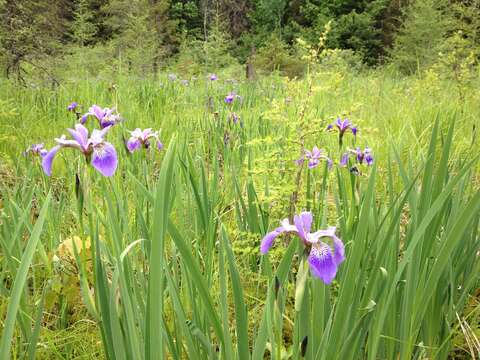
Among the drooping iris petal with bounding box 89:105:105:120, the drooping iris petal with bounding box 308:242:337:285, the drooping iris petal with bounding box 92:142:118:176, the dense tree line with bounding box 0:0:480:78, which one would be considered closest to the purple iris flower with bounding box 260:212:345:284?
the drooping iris petal with bounding box 308:242:337:285

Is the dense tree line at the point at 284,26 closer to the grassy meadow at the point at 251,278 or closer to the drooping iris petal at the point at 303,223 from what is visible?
the grassy meadow at the point at 251,278

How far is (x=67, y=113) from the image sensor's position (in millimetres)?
3891

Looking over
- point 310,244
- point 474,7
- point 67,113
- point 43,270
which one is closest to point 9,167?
point 67,113

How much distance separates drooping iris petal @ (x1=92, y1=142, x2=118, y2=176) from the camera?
0.85 meters

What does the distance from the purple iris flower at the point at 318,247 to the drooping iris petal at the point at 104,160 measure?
0.37m

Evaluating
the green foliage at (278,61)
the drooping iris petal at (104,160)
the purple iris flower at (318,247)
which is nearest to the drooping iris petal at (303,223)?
the purple iris flower at (318,247)

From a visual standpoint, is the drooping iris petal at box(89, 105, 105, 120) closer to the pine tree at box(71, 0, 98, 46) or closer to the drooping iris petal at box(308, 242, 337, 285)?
the drooping iris petal at box(308, 242, 337, 285)

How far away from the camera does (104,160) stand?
0.87 meters

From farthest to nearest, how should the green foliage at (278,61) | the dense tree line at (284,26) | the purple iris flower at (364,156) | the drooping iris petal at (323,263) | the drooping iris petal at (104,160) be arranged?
the green foliage at (278,61) → the dense tree line at (284,26) → the purple iris flower at (364,156) → the drooping iris petal at (104,160) → the drooping iris petal at (323,263)

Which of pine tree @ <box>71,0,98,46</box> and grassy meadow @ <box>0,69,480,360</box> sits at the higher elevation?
pine tree @ <box>71,0,98,46</box>

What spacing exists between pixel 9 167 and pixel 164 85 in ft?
9.46

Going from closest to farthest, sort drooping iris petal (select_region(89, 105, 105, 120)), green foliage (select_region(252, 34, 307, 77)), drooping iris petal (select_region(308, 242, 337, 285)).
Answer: drooping iris petal (select_region(308, 242, 337, 285)) < drooping iris petal (select_region(89, 105, 105, 120)) < green foliage (select_region(252, 34, 307, 77))

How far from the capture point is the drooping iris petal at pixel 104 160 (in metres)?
0.85

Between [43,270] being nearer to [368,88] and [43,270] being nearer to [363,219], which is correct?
Answer: [363,219]
